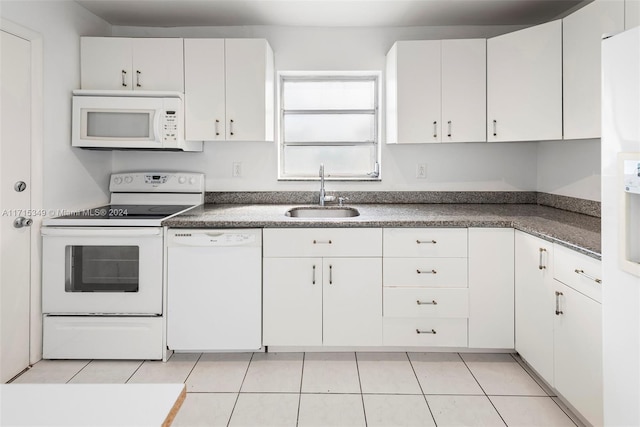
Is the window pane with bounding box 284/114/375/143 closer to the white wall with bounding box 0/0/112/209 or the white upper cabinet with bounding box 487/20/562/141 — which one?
the white upper cabinet with bounding box 487/20/562/141

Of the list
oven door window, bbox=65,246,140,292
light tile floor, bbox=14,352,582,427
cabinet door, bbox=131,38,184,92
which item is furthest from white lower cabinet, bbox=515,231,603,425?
cabinet door, bbox=131,38,184,92

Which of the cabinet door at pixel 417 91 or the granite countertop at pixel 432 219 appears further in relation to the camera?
the cabinet door at pixel 417 91

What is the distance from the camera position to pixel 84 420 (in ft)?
2.35

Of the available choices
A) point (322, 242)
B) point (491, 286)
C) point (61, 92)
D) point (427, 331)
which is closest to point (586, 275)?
point (491, 286)

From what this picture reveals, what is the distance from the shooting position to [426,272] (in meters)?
2.64

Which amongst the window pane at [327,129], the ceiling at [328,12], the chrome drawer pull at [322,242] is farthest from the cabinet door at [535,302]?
the ceiling at [328,12]

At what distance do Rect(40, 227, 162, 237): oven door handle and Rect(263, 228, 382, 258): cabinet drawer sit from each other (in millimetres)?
662

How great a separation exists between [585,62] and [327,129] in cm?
179

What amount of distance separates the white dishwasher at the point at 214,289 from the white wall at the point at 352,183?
0.89 m

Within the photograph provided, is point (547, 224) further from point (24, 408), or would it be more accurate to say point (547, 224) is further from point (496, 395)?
point (24, 408)

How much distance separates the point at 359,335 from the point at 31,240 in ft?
6.45

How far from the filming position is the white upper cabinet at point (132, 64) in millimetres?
2979

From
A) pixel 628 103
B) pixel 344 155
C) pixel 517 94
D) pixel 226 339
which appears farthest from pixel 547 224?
pixel 226 339

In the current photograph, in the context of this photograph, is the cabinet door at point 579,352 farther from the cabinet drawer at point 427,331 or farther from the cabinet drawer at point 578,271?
the cabinet drawer at point 427,331
